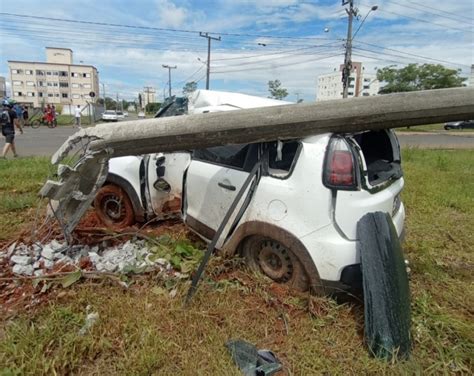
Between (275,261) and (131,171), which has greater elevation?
(131,171)

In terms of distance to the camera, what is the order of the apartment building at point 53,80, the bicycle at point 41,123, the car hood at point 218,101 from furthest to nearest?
the apartment building at point 53,80 < the bicycle at point 41,123 < the car hood at point 218,101

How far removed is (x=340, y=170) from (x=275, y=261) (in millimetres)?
922

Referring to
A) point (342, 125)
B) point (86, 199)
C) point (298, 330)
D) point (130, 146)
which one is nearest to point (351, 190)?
point (342, 125)

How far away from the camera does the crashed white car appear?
2.20 m

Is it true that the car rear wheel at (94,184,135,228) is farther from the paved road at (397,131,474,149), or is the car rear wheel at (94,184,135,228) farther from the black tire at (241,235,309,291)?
the paved road at (397,131,474,149)

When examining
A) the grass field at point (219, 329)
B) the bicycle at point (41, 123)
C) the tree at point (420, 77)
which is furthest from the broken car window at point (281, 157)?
the tree at point (420, 77)

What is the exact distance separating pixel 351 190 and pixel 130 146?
1.78 metres

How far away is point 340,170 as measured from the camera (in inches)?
86.4

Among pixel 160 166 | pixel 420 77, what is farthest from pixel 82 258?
pixel 420 77

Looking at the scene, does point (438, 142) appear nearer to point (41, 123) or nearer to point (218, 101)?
point (218, 101)

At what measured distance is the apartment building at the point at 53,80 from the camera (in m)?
74.4

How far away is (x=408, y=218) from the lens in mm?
4523

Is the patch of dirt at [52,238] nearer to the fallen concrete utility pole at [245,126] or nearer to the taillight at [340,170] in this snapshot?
the fallen concrete utility pole at [245,126]

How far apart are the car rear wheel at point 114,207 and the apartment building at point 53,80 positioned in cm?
7846
